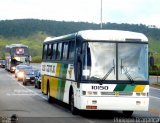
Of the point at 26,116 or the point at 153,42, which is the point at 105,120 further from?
the point at 153,42

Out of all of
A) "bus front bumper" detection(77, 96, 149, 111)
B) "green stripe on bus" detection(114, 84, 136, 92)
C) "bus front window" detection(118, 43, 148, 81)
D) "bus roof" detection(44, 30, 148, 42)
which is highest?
"bus roof" detection(44, 30, 148, 42)

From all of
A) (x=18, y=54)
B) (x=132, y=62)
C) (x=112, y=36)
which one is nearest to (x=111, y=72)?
(x=132, y=62)

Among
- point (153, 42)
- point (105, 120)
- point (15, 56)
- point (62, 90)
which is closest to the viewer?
point (105, 120)

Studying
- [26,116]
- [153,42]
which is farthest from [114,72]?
[153,42]

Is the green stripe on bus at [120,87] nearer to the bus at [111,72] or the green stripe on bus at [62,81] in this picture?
the bus at [111,72]

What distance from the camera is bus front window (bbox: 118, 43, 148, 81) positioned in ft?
61.7

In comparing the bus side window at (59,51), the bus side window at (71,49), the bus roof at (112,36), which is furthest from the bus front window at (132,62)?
the bus side window at (59,51)

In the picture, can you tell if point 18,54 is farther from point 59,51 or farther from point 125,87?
point 125,87

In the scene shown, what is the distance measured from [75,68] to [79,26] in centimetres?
17819

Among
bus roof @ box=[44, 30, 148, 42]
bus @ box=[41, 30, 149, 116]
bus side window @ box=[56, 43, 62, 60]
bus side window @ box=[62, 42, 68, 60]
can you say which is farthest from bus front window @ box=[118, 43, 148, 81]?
bus side window @ box=[56, 43, 62, 60]

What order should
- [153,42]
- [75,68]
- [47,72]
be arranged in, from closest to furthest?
[75,68]
[47,72]
[153,42]

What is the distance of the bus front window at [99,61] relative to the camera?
18.7 metres

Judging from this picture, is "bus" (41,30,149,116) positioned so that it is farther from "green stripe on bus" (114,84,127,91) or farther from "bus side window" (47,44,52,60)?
"bus side window" (47,44,52,60)

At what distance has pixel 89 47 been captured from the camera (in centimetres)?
1891
